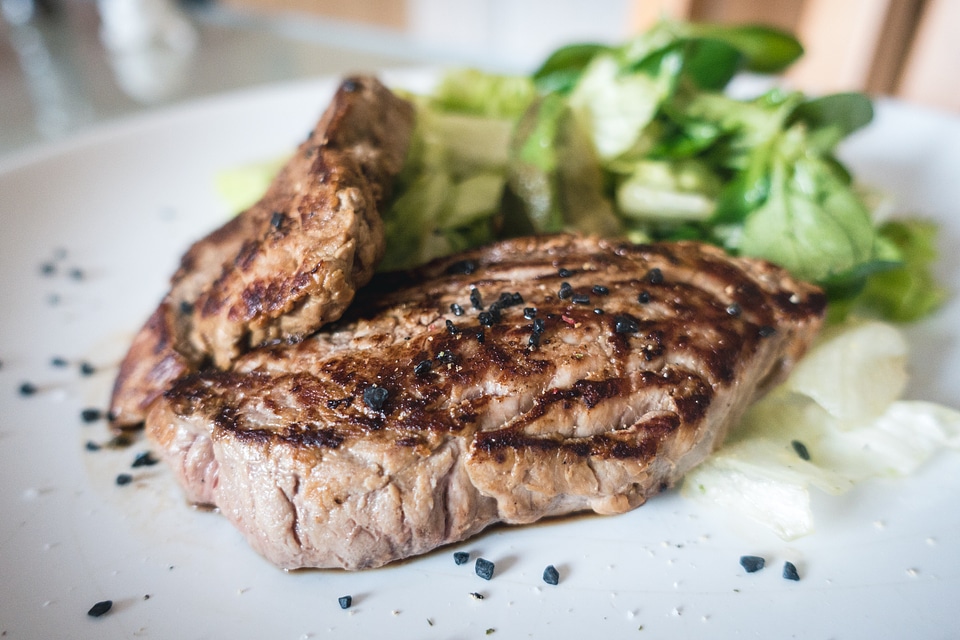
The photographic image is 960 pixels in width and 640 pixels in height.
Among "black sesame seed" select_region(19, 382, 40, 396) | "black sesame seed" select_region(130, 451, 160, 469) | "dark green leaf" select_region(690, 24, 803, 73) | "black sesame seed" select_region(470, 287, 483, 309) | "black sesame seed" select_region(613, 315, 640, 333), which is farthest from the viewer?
"dark green leaf" select_region(690, 24, 803, 73)

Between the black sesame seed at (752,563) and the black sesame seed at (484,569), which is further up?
the black sesame seed at (752,563)

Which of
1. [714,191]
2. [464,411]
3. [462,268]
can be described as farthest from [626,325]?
[714,191]

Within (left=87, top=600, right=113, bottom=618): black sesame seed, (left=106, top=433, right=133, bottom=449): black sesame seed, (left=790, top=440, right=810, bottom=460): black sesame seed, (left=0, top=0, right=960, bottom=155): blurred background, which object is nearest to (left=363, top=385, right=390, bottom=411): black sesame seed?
(left=87, top=600, right=113, bottom=618): black sesame seed

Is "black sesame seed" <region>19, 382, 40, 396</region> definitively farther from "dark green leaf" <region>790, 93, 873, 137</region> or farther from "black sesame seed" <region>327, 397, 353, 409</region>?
"dark green leaf" <region>790, 93, 873, 137</region>

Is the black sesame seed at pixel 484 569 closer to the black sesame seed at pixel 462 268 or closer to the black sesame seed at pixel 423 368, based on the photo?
the black sesame seed at pixel 423 368

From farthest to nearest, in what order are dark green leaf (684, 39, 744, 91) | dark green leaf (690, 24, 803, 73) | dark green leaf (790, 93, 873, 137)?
dark green leaf (690, 24, 803, 73) < dark green leaf (684, 39, 744, 91) < dark green leaf (790, 93, 873, 137)

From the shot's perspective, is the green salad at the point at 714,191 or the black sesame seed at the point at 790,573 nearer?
the black sesame seed at the point at 790,573

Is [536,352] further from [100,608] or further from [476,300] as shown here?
[100,608]

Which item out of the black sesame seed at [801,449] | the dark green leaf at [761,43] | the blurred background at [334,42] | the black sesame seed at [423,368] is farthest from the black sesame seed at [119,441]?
the blurred background at [334,42]
